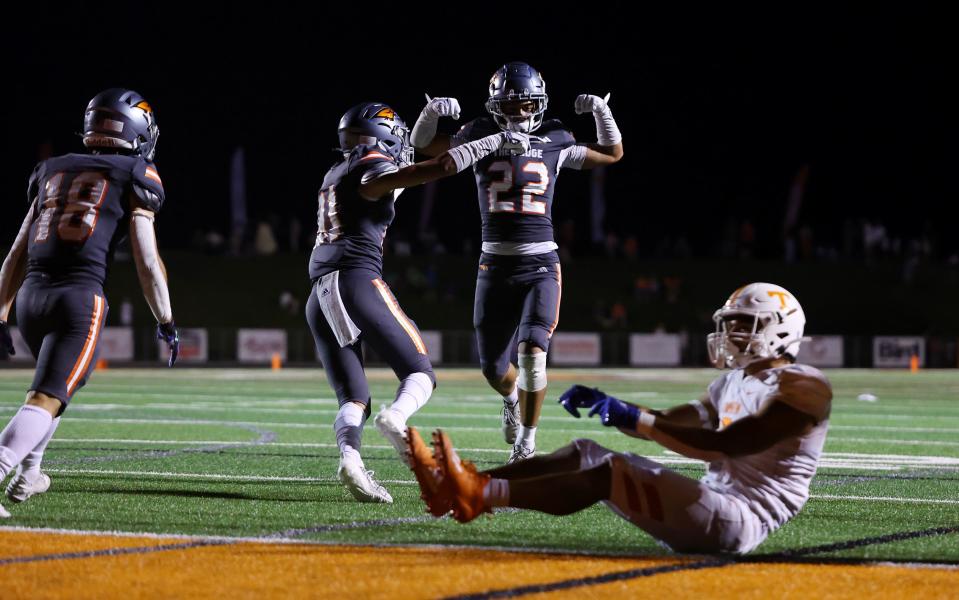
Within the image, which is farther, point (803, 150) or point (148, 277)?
point (803, 150)

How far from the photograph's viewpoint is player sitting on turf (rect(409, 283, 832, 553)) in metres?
4.48

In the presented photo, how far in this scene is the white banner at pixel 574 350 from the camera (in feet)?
111

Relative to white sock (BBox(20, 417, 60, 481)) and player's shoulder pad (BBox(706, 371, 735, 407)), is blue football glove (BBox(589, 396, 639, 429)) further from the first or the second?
white sock (BBox(20, 417, 60, 481))

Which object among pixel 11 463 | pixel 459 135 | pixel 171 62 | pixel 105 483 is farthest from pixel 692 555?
pixel 171 62

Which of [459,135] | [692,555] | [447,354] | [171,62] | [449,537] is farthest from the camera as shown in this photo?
[171,62]

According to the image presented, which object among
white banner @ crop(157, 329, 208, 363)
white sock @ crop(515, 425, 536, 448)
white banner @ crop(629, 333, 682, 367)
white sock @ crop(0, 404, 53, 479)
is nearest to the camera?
white sock @ crop(0, 404, 53, 479)

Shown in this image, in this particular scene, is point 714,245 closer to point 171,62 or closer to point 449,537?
point 171,62

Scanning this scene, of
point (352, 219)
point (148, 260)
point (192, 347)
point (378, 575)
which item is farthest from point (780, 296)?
point (192, 347)

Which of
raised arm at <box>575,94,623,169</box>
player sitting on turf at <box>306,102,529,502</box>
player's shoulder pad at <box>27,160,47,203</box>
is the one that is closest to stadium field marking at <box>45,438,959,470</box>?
raised arm at <box>575,94,623,169</box>

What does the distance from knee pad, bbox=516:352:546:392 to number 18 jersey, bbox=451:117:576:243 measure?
677mm

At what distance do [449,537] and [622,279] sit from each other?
34.2m

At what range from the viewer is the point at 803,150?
49594 millimetres

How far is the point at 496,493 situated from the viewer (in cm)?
453

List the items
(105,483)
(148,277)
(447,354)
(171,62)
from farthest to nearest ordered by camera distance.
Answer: (171,62) → (447,354) → (105,483) → (148,277)
